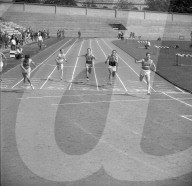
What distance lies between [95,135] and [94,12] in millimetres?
109034

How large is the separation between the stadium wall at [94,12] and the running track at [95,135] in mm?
90294

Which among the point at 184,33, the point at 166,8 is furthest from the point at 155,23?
the point at 166,8

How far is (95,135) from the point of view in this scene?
15141mm

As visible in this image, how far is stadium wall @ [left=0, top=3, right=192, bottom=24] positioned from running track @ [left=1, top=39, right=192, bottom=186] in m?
90.3

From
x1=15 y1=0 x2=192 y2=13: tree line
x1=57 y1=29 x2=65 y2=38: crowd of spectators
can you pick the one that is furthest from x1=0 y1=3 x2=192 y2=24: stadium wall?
x1=57 y1=29 x2=65 y2=38: crowd of spectators

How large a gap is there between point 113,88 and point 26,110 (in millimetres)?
8426

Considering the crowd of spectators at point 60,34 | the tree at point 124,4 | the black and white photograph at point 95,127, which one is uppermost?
the black and white photograph at point 95,127

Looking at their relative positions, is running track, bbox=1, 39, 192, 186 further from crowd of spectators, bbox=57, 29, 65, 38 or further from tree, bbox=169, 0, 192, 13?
tree, bbox=169, 0, 192, 13

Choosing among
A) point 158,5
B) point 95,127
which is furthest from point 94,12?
point 95,127

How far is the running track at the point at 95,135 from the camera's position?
11305mm

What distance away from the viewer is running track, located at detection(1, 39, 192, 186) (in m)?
11.3

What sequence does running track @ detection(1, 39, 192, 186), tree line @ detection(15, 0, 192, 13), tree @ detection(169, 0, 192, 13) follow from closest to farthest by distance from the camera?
running track @ detection(1, 39, 192, 186) < tree @ detection(169, 0, 192, 13) < tree line @ detection(15, 0, 192, 13)

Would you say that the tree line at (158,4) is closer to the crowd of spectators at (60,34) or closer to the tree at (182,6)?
the tree at (182,6)

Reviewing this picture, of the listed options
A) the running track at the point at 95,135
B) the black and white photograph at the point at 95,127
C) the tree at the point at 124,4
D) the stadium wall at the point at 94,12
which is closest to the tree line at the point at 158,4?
the tree at the point at 124,4
